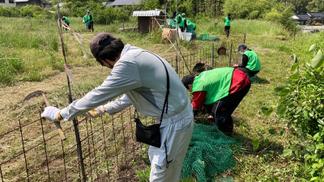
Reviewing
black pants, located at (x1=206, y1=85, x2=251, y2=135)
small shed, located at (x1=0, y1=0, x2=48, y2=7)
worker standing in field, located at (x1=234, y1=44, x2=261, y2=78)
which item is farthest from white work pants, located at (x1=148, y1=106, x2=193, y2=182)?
small shed, located at (x1=0, y1=0, x2=48, y2=7)

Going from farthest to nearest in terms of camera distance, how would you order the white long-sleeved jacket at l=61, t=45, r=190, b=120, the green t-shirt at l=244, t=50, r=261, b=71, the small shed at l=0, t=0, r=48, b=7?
the small shed at l=0, t=0, r=48, b=7
the green t-shirt at l=244, t=50, r=261, b=71
the white long-sleeved jacket at l=61, t=45, r=190, b=120

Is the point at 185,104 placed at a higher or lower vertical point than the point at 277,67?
higher

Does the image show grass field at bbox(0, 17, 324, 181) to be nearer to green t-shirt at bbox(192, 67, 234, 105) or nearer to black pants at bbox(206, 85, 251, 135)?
black pants at bbox(206, 85, 251, 135)

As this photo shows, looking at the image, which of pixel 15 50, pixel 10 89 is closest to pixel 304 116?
pixel 10 89

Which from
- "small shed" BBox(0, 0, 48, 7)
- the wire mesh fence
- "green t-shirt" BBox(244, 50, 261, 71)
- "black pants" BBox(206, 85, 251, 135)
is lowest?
the wire mesh fence

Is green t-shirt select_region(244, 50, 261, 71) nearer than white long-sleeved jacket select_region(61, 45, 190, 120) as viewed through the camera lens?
No

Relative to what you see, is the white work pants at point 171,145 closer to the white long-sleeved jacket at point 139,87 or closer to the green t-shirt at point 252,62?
the white long-sleeved jacket at point 139,87

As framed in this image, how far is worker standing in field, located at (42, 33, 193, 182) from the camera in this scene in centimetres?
195

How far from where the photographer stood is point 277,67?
8.32 meters

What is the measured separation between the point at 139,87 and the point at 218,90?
198 centimetres

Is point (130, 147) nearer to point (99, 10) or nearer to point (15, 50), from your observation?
point (15, 50)

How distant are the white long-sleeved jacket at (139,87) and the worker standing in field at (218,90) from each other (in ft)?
5.24

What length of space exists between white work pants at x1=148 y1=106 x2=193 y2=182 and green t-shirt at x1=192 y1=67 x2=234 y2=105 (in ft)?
5.01

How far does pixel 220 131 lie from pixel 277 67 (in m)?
4.89
